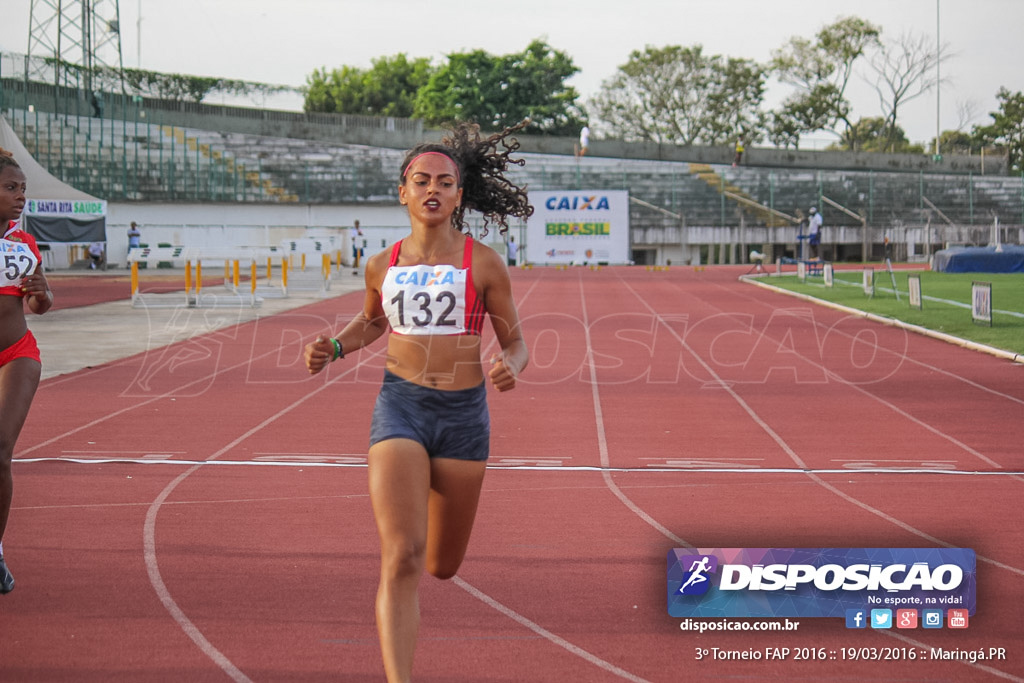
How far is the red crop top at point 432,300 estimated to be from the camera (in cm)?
421

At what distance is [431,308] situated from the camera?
4.20 meters

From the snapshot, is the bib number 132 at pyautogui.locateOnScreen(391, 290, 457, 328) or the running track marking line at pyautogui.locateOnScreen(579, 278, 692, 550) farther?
the running track marking line at pyautogui.locateOnScreen(579, 278, 692, 550)

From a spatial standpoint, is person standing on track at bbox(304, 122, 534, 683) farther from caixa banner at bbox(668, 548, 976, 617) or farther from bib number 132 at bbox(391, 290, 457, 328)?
caixa banner at bbox(668, 548, 976, 617)

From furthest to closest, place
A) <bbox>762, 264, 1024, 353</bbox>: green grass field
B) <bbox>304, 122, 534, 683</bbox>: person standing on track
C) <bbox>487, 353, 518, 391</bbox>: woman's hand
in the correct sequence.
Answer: <bbox>762, 264, 1024, 353</bbox>: green grass field
<bbox>487, 353, 518, 391</bbox>: woman's hand
<bbox>304, 122, 534, 683</bbox>: person standing on track

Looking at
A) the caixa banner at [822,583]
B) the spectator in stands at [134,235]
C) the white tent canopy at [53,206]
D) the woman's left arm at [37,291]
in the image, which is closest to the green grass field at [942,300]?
the caixa banner at [822,583]

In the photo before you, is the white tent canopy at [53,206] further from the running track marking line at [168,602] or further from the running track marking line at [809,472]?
the running track marking line at [168,602]

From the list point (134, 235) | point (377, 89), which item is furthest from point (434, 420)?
point (377, 89)

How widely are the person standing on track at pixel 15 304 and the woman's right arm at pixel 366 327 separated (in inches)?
68.7

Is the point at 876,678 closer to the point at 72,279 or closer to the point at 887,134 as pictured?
the point at 72,279

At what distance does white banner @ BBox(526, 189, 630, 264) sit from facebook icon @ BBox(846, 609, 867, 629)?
123ft

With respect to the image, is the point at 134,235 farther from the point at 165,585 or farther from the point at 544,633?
the point at 544,633

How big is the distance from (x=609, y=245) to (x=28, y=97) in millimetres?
25586

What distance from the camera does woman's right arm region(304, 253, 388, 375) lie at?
13.8 feet

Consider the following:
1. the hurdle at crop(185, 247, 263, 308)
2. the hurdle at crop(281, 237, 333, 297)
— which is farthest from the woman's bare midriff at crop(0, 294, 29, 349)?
the hurdle at crop(281, 237, 333, 297)
